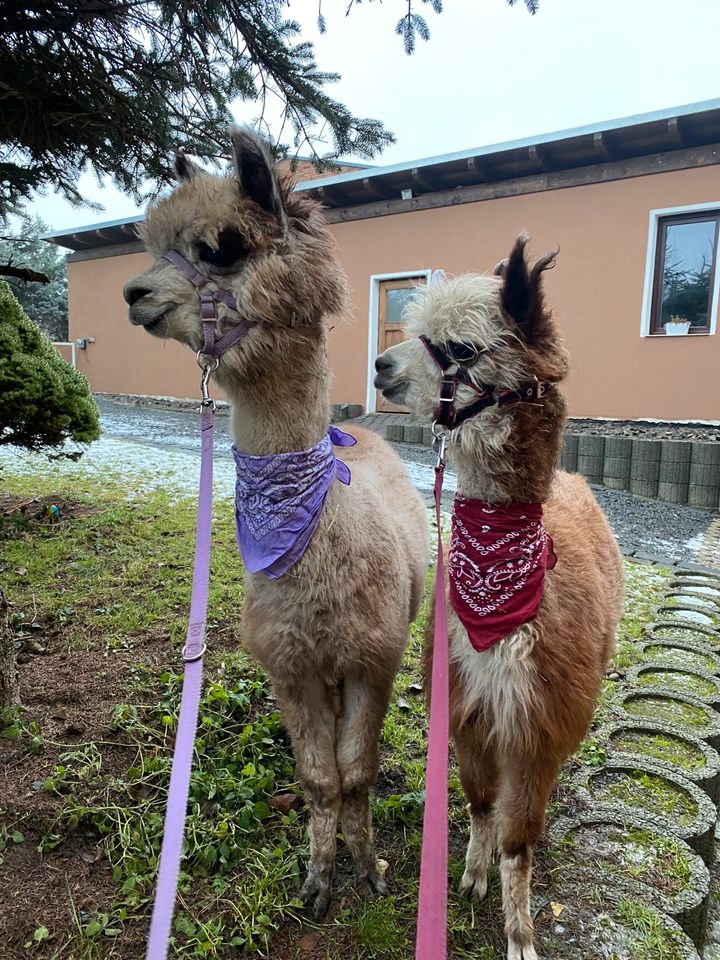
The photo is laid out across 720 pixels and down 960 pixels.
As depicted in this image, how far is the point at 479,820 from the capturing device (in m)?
A: 1.99

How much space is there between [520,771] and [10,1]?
313 centimetres

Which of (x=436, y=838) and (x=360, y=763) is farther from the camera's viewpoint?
(x=360, y=763)

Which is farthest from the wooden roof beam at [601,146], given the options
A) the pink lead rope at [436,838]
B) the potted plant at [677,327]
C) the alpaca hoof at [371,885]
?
the alpaca hoof at [371,885]

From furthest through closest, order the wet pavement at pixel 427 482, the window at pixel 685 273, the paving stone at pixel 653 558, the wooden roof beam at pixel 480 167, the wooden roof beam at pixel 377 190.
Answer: the wooden roof beam at pixel 377 190
the wooden roof beam at pixel 480 167
the window at pixel 685 273
the wet pavement at pixel 427 482
the paving stone at pixel 653 558

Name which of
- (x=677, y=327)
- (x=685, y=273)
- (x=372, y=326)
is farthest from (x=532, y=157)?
(x=372, y=326)

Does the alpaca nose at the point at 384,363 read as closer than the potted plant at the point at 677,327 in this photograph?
Yes

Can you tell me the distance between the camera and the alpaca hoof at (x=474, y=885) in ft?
6.50

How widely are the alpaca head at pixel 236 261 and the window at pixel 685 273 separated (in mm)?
9048

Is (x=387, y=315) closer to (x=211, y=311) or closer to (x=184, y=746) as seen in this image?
(x=211, y=311)

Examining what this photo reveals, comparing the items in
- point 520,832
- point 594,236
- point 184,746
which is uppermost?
point 594,236

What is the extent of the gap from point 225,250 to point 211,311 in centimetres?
16

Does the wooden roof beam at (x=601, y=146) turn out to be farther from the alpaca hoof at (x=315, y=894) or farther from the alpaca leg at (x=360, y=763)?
the alpaca hoof at (x=315, y=894)

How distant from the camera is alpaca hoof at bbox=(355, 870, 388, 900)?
1955mm

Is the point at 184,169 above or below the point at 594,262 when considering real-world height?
below
